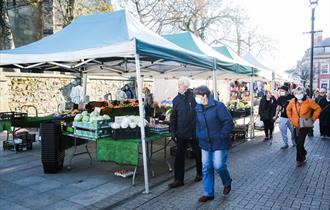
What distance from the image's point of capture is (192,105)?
5.18 m

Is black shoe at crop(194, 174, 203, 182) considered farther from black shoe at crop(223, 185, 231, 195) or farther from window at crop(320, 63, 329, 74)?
window at crop(320, 63, 329, 74)

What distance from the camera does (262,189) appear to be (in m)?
5.22

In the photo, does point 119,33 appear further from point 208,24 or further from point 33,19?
point 208,24

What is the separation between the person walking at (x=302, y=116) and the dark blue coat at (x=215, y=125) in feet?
9.97

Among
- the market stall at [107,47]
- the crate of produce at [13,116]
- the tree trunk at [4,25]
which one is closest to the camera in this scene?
the market stall at [107,47]

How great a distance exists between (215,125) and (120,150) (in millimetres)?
1846

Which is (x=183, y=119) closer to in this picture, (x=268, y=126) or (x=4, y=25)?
(x=268, y=126)

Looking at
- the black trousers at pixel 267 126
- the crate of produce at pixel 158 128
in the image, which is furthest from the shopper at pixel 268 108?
the crate of produce at pixel 158 128

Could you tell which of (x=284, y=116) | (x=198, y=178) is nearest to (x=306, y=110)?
(x=284, y=116)

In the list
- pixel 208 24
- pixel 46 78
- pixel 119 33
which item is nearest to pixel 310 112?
pixel 119 33

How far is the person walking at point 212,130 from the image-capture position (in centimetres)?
434

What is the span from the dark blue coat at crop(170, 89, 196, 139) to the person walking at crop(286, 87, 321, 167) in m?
2.87

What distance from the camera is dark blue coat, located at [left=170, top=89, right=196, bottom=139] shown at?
5109mm

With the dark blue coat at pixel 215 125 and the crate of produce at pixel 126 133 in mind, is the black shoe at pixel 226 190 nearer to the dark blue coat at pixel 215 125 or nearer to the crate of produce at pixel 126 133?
the dark blue coat at pixel 215 125
